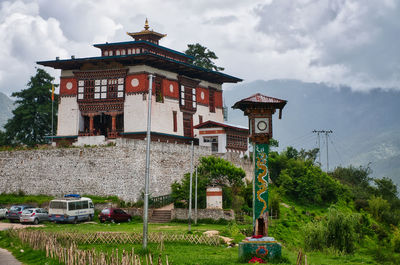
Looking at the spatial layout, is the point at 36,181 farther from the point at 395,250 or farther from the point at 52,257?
the point at 395,250

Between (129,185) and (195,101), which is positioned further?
(195,101)

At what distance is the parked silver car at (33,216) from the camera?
133 feet

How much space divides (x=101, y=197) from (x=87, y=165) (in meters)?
3.49

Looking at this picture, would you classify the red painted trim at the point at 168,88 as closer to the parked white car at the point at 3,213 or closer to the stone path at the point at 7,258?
the parked white car at the point at 3,213

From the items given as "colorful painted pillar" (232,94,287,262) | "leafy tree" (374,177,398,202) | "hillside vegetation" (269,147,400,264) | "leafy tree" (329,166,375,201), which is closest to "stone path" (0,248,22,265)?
"colorful painted pillar" (232,94,287,262)

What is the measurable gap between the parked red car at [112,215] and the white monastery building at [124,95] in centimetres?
1342

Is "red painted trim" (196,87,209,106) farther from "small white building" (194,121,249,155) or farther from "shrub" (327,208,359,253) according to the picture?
"shrub" (327,208,359,253)

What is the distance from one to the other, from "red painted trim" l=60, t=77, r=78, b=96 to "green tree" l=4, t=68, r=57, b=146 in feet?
26.1

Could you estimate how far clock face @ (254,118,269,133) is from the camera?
24000mm

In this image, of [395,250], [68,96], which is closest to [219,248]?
[395,250]

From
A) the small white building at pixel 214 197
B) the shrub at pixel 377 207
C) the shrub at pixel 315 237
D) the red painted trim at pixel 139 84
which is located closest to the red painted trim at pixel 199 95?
the red painted trim at pixel 139 84

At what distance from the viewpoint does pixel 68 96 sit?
59469mm

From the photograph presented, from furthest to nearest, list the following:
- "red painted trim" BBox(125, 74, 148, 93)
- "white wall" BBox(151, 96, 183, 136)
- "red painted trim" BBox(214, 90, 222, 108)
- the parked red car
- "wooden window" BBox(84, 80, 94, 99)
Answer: "red painted trim" BBox(214, 90, 222, 108)
"wooden window" BBox(84, 80, 94, 99)
"white wall" BBox(151, 96, 183, 136)
"red painted trim" BBox(125, 74, 148, 93)
the parked red car

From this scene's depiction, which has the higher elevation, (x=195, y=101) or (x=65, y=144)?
(x=195, y=101)
